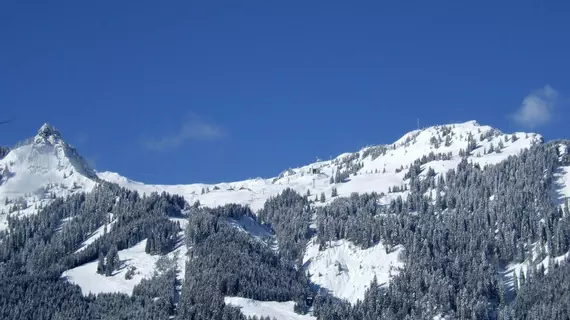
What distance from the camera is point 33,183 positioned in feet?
443
